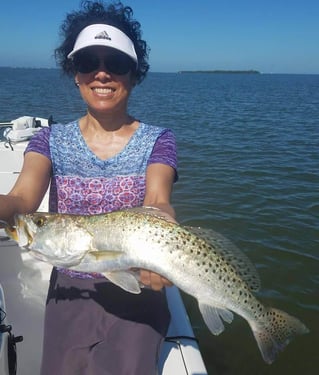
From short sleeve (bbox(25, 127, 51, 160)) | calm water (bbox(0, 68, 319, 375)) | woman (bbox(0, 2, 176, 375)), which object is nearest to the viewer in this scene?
woman (bbox(0, 2, 176, 375))

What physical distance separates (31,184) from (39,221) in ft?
2.00

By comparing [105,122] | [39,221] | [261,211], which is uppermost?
[105,122]

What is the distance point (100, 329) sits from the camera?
325 centimetres

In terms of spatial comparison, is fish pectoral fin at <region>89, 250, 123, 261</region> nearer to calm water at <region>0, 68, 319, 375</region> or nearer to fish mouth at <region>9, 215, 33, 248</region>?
fish mouth at <region>9, 215, 33, 248</region>

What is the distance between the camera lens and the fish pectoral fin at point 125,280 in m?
2.88

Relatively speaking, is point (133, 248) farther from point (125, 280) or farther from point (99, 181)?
point (99, 181)

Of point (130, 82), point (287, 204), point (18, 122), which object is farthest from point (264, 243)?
point (130, 82)

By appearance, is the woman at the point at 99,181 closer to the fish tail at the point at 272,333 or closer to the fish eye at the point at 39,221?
the fish eye at the point at 39,221

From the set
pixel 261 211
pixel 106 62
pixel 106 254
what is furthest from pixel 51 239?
pixel 261 211

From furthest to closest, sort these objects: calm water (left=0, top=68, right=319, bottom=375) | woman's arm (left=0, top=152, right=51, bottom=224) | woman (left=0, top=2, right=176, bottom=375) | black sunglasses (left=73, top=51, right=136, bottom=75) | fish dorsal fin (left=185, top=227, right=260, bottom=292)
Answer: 1. calm water (left=0, top=68, right=319, bottom=375)
2. black sunglasses (left=73, top=51, right=136, bottom=75)
3. woman's arm (left=0, top=152, right=51, bottom=224)
4. woman (left=0, top=2, right=176, bottom=375)
5. fish dorsal fin (left=185, top=227, right=260, bottom=292)

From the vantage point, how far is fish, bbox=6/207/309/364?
9.28 ft

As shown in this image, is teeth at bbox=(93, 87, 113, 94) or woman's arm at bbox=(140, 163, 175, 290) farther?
teeth at bbox=(93, 87, 113, 94)

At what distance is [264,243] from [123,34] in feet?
23.5

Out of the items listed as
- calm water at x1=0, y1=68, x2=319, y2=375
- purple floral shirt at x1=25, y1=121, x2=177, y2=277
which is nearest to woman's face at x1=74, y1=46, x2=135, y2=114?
purple floral shirt at x1=25, y1=121, x2=177, y2=277
